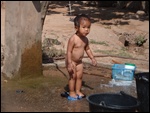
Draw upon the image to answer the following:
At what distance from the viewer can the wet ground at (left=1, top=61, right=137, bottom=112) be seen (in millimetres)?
4934

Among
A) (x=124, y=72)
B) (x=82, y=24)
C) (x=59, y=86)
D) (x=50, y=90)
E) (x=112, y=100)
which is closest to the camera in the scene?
(x=112, y=100)

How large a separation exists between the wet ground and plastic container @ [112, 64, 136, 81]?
0.16 meters

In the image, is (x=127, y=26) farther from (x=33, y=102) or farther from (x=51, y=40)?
(x=33, y=102)

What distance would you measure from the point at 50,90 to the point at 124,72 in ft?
4.98

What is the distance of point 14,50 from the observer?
5.98m

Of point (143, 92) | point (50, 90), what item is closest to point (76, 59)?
point (50, 90)

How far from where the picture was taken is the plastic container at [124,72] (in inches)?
255

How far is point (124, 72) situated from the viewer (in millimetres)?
6512

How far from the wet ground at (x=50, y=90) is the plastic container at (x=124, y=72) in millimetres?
159

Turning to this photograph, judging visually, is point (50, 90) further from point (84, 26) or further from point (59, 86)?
point (84, 26)

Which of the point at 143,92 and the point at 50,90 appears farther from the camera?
the point at 50,90

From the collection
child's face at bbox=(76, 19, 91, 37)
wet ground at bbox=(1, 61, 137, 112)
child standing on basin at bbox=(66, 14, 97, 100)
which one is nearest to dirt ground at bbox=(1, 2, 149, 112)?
wet ground at bbox=(1, 61, 137, 112)

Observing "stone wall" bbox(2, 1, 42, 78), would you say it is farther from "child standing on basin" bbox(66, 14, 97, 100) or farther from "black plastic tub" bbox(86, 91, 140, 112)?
"black plastic tub" bbox(86, 91, 140, 112)

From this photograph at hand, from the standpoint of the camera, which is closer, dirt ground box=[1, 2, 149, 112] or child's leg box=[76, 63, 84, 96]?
dirt ground box=[1, 2, 149, 112]
